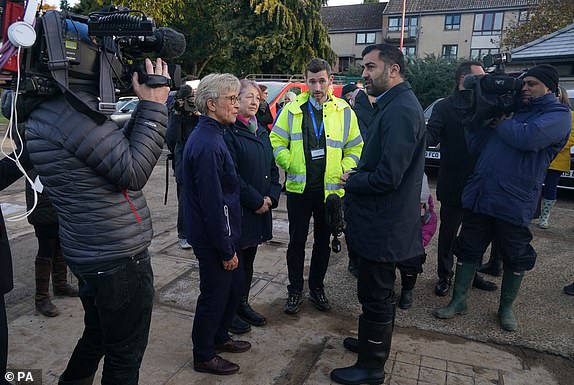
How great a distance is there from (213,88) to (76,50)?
981 millimetres

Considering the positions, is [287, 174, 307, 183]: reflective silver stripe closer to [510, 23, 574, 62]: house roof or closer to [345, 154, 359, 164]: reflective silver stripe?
Result: [345, 154, 359, 164]: reflective silver stripe

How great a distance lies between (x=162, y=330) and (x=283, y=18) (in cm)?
2104

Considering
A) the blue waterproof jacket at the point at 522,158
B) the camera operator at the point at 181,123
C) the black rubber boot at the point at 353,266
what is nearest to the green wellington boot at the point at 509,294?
the blue waterproof jacket at the point at 522,158

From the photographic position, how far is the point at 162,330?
3426 millimetres

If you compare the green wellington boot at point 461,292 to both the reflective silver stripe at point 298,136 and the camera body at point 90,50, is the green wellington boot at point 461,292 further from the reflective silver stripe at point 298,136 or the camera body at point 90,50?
the camera body at point 90,50

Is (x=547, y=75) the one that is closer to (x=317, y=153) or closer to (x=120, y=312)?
(x=317, y=153)

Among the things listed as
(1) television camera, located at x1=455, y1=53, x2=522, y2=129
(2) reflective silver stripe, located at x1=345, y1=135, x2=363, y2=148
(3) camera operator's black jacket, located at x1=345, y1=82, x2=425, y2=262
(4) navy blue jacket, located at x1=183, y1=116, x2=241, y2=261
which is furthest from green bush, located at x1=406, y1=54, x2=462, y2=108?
(4) navy blue jacket, located at x1=183, y1=116, x2=241, y2=261

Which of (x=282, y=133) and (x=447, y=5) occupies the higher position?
(x=447, y=5)

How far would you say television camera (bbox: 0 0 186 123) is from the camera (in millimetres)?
1754

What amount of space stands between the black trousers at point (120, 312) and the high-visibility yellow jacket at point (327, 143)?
178 centimetres

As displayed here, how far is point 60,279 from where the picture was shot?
3910mm

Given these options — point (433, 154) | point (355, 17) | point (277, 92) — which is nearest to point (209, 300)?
point (433, 154)

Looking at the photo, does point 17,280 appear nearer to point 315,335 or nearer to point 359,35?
point 315,335

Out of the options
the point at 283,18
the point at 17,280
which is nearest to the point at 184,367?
the point at 17,280
